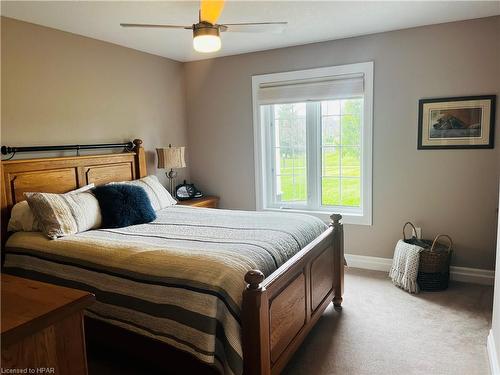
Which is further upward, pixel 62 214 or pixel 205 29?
pixel 205 29

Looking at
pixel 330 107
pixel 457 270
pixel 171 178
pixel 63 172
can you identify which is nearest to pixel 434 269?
pixel 457 270

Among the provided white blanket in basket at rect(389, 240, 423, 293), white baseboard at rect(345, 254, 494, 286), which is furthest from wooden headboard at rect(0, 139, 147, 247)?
white blanket in basket at rect(389, 240, 423, 293)

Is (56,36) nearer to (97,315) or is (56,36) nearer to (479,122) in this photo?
(97,315)

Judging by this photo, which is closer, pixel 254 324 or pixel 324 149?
pixel 254 324

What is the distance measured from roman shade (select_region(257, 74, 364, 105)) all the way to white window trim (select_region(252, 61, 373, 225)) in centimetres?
4

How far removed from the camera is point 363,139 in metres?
3.90

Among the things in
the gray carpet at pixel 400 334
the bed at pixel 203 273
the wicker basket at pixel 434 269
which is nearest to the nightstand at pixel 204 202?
the bed at pixel 203 273

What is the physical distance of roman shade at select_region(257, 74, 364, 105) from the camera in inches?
151

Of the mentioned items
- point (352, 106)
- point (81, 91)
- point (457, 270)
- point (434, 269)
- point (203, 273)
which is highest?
point (81, 91)

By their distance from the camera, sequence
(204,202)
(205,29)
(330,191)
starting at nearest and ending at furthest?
(205,29) → (330,191) → (204,202)

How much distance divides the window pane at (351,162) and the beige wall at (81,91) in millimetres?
2064

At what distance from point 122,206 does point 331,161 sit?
227 centimetres

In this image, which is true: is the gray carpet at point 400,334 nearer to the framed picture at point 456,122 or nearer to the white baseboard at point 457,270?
the white baseboard at point 457,270

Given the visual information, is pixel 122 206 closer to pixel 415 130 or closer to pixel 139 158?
pixel 139 158
